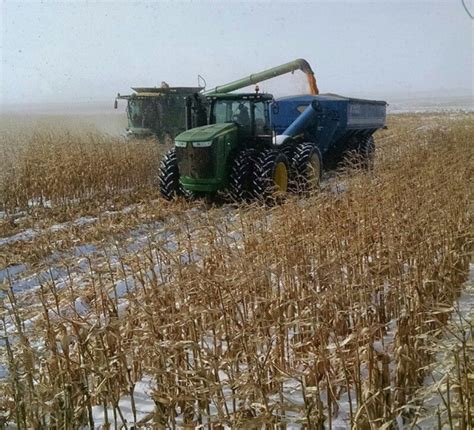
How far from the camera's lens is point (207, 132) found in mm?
8672

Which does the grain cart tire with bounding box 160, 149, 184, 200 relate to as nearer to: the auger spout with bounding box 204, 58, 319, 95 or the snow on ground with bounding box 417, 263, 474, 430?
the snow on ground with bounding box 417, 263, 474, 430

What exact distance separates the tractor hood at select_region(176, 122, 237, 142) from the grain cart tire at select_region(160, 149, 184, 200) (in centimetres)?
65

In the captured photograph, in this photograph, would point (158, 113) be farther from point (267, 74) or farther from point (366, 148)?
point (366, 148)

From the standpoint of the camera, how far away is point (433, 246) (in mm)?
4566

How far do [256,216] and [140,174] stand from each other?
6181 mm

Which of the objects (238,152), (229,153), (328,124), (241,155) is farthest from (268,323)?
(328,124)

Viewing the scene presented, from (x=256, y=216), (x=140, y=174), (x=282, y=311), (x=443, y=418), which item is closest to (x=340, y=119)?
(x=140, y=174)

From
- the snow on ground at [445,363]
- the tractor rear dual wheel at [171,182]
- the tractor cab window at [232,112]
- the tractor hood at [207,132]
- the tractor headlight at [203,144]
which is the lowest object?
the snow on ground at [445,363]

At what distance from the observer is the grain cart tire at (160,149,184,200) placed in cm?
930

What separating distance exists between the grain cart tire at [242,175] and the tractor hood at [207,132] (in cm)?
49

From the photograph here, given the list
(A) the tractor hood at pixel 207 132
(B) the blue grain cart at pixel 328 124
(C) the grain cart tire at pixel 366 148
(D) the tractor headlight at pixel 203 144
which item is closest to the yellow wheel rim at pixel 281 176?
(B) the blue grain cart at pixel 328 124

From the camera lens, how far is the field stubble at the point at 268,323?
2441 mm

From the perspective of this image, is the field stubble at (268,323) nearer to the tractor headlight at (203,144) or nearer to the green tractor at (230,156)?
the green tractor at (230,156)

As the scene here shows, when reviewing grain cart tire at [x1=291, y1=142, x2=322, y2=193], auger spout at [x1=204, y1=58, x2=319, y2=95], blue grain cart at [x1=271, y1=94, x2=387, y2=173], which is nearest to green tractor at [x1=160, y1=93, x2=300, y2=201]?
grain cart tire at [x1=291, y1=142, x2=322, y2=193]
